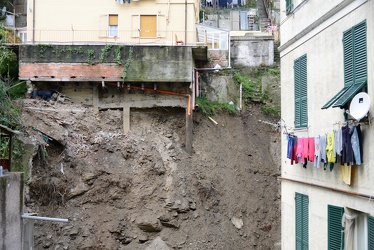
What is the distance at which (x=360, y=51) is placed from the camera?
25.9 ft

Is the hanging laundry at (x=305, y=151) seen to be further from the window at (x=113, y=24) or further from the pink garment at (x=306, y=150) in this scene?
the window at (x=113, y=24)

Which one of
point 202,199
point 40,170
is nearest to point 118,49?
point 40,170

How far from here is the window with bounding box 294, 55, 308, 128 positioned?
10.6 m

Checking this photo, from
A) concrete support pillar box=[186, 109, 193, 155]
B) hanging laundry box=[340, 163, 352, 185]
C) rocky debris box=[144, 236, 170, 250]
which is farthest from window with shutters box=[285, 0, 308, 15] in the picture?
rocky debris box=[144, 236, 170, 250]

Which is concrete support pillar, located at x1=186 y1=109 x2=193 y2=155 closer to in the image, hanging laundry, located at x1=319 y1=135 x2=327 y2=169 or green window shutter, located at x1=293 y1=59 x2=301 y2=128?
green window shutter, located at x1=293 y1=59 x2=301 y2=128

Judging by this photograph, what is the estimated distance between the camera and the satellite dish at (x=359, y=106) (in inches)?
289

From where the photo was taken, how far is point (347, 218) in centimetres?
835

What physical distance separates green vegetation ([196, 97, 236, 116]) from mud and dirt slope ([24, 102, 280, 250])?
51 cm

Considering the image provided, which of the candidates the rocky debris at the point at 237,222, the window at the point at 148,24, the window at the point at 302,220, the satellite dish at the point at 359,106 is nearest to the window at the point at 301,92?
the window at the point at 302,220

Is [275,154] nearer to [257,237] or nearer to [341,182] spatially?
[257,237]

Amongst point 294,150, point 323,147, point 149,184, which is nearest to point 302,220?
point 294,150

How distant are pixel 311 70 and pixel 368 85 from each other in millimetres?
2715

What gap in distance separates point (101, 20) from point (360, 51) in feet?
55.5

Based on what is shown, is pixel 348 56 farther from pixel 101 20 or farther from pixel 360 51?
pixel 101 20
